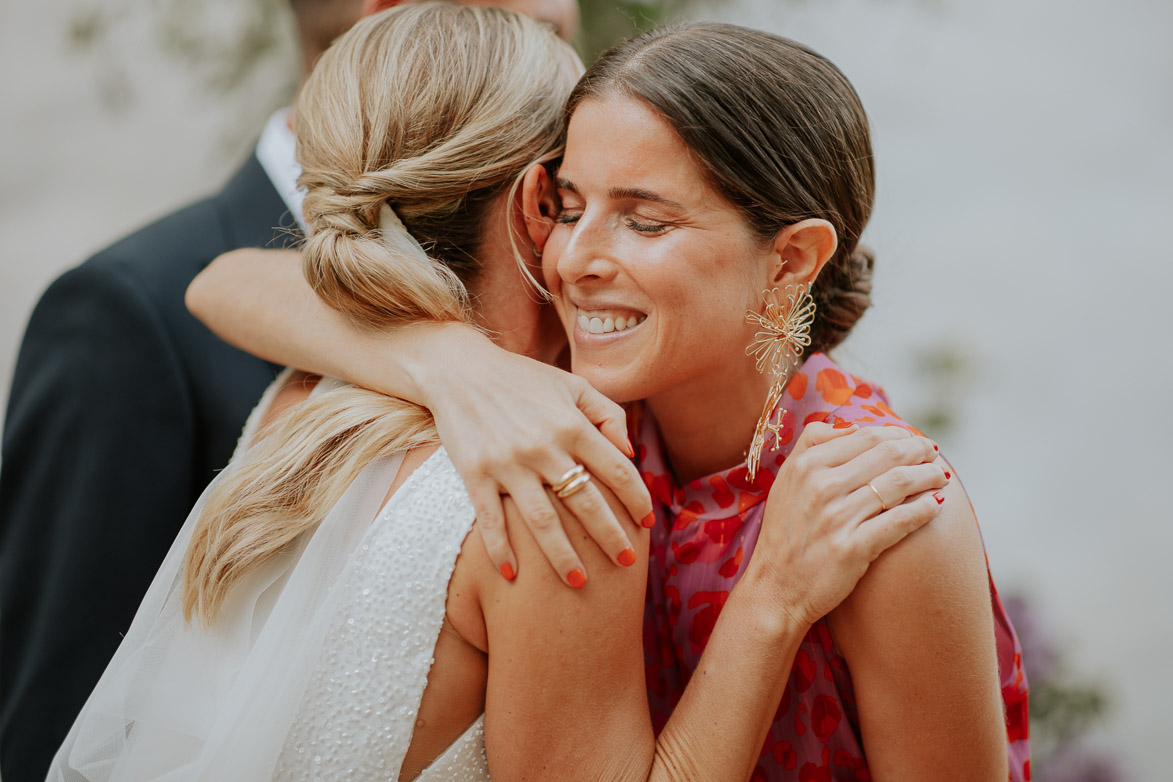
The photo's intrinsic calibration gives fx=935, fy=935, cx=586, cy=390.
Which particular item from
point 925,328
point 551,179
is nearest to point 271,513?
point 551,179

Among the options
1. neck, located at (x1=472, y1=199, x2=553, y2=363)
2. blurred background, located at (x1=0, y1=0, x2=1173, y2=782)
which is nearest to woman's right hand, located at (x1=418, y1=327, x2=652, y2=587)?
neck, located at (x1=472, y1=199, x2=553, y2=363)

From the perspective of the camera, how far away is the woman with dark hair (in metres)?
1.61

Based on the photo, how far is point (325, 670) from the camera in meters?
1.58

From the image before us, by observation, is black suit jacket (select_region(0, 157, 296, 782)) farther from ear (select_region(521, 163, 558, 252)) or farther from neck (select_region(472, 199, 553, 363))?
ear (select_region(521, 163, 558, 252))

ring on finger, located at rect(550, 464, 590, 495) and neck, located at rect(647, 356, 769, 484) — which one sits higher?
ring on finger, located at rect(550, 464, 590, 495)

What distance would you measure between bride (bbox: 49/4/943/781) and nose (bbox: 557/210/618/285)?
0.19 m

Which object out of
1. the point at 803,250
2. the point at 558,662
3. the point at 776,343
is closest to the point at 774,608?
the point at 558,662

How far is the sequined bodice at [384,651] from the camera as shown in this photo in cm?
155

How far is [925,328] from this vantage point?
436 centimetres

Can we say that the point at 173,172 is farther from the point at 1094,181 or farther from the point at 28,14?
the point at 1094,181

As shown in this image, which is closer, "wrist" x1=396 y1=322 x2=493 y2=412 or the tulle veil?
the tulle veil

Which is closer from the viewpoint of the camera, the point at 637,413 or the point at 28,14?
the point at 637,413

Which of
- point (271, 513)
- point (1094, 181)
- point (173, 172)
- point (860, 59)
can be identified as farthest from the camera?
point (173, 172)

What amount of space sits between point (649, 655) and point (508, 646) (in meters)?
0.69
